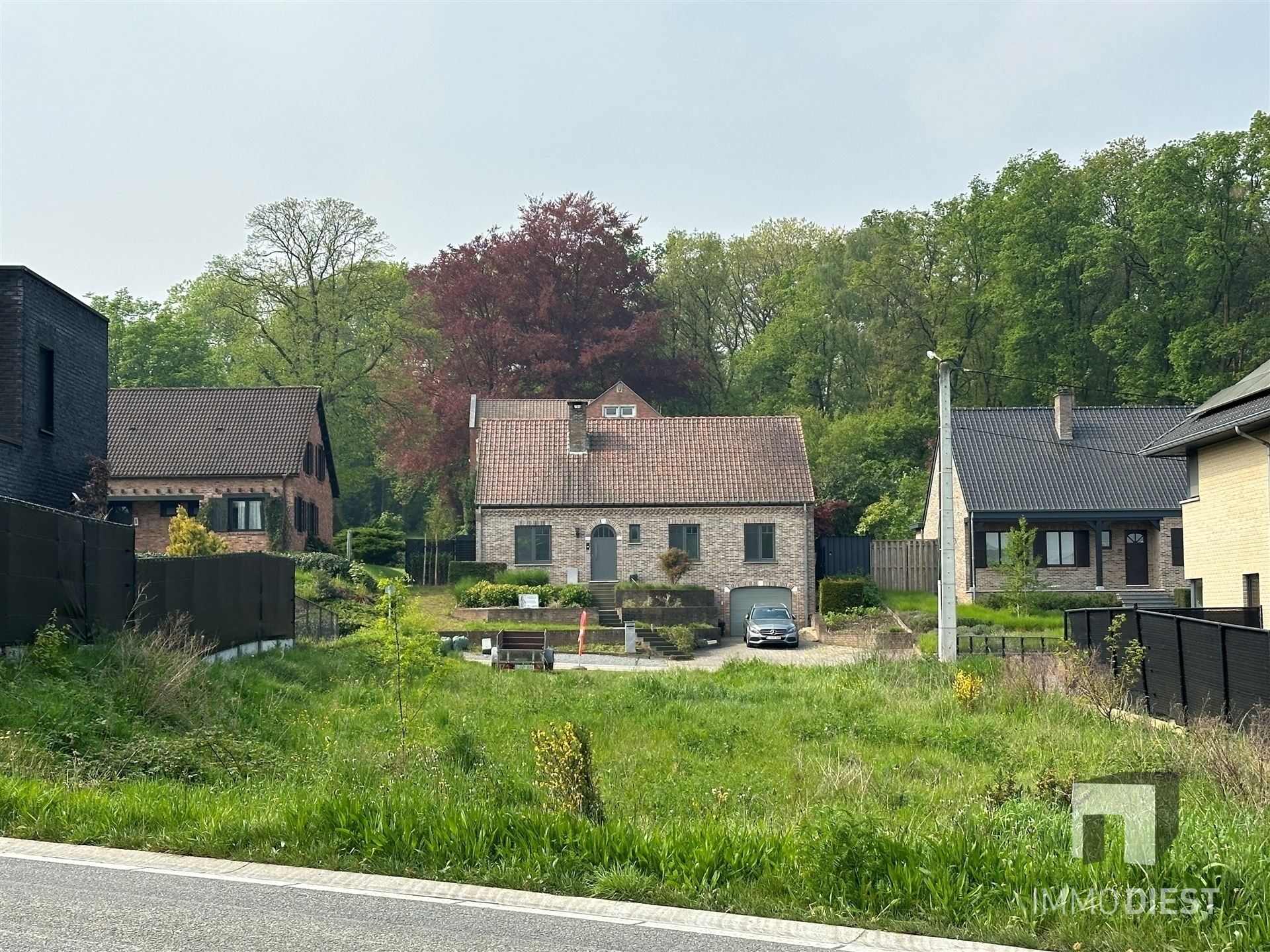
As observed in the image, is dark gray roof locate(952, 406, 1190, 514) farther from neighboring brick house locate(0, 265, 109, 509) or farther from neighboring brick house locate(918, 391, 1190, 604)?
neighboring brick house locate(0, 265, 109, 509)

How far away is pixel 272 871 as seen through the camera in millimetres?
8852

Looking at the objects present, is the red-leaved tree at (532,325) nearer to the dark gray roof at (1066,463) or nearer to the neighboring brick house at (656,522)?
the neighboring brick house at (656,522)

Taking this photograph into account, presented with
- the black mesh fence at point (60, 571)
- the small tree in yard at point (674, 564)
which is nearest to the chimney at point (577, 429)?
the small tree in yard at point (674, 564)

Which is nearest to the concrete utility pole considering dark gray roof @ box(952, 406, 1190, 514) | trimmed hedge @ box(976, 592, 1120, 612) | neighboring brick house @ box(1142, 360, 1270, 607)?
neighboring brick house @ box(1142, 360, 1270, 607)

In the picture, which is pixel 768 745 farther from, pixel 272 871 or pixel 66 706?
pixel 272 871

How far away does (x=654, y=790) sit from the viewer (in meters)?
13.7

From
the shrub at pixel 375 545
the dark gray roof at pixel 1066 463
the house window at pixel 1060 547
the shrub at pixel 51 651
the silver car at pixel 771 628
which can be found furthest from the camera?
the shrub at pixel 375 545

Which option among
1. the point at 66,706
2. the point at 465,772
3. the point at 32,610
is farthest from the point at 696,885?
the point at 32,610

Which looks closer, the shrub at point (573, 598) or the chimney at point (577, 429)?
the shrub at point (573, 598)

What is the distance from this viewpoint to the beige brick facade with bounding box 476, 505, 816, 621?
4922 centimetres

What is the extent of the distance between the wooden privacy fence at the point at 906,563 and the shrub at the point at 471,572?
14.5 metres

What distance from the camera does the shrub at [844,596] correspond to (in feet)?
148

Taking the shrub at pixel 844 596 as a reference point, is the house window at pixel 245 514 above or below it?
above

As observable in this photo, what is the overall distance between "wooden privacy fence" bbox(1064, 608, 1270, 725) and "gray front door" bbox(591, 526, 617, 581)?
2681 cm
